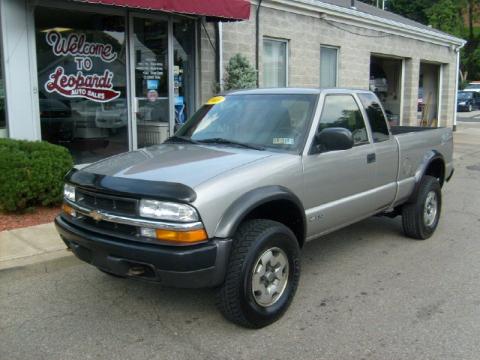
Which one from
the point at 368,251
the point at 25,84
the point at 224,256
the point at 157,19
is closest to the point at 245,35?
the point at 157,19

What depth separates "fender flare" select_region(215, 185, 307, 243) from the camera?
3602 mm

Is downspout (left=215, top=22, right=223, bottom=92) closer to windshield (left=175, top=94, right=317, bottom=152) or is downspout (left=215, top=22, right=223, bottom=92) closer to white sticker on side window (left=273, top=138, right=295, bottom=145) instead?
windshield (left=175, top=94, right=317, bottom=152)

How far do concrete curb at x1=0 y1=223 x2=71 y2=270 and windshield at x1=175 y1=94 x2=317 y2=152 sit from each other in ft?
6.27

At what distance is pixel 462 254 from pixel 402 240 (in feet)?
2.37

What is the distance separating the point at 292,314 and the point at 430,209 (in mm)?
2930

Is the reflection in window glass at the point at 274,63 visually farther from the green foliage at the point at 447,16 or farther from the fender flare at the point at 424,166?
the green foliage at the point at 447,16

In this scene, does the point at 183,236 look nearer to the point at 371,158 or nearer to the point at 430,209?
the point at 371,158

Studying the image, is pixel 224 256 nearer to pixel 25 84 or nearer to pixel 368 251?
pixel 368 251

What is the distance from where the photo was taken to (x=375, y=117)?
556 cm

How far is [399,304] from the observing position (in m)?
4.31

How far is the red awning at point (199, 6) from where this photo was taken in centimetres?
783

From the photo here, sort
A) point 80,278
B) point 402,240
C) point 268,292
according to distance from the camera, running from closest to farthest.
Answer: point 268,292
point 80,278
point 402,240

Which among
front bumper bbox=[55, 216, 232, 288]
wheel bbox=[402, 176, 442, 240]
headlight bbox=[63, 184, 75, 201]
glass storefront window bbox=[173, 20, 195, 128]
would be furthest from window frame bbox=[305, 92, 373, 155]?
glass storefront window bbox=[173, 20, 195, 128]

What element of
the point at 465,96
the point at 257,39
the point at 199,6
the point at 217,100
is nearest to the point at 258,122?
the point at 217,100
